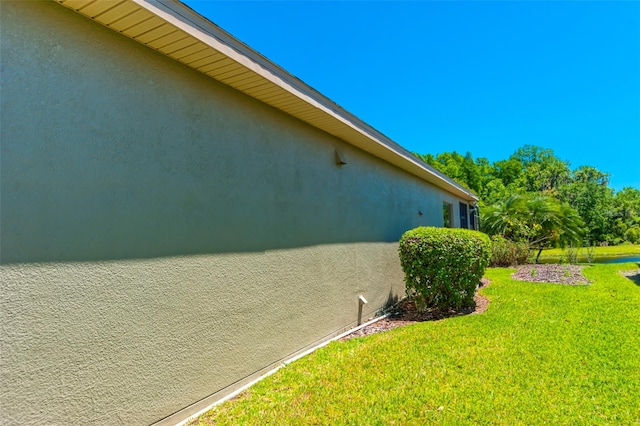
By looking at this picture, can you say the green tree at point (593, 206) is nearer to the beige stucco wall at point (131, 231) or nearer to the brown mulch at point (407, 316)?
the brown mulch at point (407, 316)

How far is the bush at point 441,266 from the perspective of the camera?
20.4 ft

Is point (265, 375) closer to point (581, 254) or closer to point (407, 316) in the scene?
point (407, 316)

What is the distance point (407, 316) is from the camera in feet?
21.7

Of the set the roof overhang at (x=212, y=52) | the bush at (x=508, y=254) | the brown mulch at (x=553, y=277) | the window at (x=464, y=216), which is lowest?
the brown mulch at (x=553, y=277)

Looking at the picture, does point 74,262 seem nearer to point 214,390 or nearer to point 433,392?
point 214,390

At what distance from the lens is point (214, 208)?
3482mm

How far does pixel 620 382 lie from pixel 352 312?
10.9 ft

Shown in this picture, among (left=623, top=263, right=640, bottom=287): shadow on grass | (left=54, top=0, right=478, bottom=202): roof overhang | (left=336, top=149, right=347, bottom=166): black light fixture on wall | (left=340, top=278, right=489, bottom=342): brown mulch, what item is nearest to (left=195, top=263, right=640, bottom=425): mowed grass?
(left=340, top=278, right=489, bottom=342): brown mulch

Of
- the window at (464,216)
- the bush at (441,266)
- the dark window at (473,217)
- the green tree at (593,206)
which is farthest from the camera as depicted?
the green tree at (593,206)

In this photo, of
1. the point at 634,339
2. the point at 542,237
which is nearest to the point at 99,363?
the point at 634,339

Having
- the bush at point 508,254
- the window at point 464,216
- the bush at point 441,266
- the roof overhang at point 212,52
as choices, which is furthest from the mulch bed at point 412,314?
the window at point 464,216

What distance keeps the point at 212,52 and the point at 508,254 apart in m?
14.0

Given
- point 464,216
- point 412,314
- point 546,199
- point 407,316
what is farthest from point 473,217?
point 407,316

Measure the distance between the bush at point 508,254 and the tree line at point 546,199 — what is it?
56.1 inches
